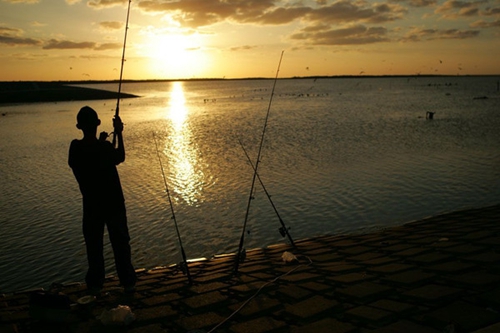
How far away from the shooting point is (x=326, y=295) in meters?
4.55

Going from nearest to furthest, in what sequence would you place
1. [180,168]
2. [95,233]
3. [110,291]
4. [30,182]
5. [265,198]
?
[95,233]
[110,291]
[265,198]
[30,182]
[180,168]

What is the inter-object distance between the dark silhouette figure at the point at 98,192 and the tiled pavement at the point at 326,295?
0.41 m

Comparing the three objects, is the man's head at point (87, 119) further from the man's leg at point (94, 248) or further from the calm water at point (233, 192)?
the calm water at point (233, 192)

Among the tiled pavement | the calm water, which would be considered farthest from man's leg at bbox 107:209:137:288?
the calm water

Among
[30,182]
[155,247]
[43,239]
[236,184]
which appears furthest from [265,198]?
[30,182]

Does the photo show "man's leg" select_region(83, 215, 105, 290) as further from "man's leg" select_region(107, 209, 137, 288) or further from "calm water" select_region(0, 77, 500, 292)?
"calm water" select_region(0, 77, 500, 292)

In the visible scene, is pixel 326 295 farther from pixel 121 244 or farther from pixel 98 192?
pixel 98 192

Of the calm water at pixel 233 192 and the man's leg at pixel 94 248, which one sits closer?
the man's leg at pixel 94 248

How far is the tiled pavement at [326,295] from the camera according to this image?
12.7 feet

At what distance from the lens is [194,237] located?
9.45m

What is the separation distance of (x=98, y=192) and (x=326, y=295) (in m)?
2.88

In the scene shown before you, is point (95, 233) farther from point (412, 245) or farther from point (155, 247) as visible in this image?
point (412, 245)

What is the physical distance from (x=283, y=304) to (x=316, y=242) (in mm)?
3490

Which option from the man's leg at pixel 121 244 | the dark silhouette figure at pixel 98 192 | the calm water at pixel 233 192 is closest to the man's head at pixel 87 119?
the dark silhouette figure at pixel 98 192
